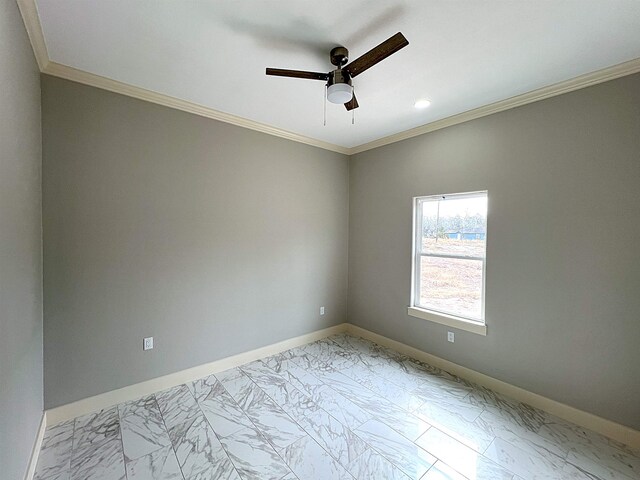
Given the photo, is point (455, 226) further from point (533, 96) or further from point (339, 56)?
point (339, 56)

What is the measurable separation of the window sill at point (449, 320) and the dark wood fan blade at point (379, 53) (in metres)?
2.59

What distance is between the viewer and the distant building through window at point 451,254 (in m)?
2.85

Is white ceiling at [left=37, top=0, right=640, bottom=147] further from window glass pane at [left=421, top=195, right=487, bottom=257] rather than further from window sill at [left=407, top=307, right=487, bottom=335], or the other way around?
window sill at [left=407, top=307, right=487, bottom=335]

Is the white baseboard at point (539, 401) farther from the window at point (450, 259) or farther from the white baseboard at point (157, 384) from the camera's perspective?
the white baseboard at point (157, 384)

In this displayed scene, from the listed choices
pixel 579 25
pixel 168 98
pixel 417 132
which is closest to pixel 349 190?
pixel 417 132

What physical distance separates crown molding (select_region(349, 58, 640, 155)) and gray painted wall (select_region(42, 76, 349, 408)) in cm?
140

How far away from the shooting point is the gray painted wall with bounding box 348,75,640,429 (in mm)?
2025

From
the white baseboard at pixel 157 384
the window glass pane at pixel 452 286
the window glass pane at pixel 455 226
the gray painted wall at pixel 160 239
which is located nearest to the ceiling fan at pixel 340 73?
the gray painted wall at pixel 160 239

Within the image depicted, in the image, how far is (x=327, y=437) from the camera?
2.03 m

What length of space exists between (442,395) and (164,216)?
124 inches

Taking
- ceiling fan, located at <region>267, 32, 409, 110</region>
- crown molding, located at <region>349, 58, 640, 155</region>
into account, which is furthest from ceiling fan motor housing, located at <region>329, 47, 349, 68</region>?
crown molding, located at <region>349, 58, 640, 155</region>

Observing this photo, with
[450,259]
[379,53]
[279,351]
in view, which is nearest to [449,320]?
[450,259]

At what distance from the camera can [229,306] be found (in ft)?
9.95

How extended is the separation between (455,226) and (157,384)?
3.46 meters
